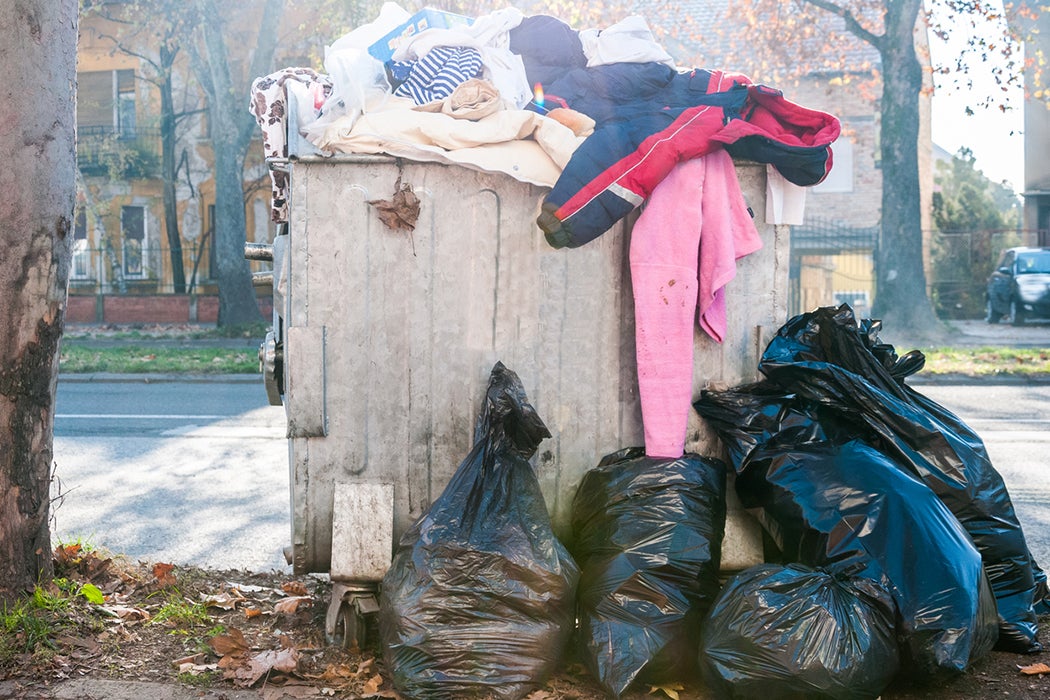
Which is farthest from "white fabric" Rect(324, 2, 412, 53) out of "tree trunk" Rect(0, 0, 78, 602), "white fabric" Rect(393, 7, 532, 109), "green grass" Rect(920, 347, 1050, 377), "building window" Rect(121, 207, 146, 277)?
"building window" Rect(121, 207, 146, 277)

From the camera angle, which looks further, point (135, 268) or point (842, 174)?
point (135, 268)

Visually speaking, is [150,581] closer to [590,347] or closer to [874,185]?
[590,347]

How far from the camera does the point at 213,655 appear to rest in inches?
119

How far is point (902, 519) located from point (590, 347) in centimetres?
110

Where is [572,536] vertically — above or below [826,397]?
below

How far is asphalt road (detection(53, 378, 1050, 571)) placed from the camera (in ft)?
15.6

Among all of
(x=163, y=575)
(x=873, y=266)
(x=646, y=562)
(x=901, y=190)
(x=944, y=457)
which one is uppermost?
(x=901, y=190)

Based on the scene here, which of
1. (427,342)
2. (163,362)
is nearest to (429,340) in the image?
(427,342)

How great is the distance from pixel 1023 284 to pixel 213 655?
65.8ft

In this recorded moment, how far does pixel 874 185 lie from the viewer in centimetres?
2595

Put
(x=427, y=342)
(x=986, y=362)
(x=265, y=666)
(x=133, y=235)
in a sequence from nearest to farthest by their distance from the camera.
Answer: (x=265, y=666) < (x=427, y=342) < (x=986, y=362) < (x=133, y=235)

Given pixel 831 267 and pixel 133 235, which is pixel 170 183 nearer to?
pixel 133 235

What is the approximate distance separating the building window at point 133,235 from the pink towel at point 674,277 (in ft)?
86.0

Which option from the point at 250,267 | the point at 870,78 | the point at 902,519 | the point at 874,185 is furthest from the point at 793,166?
the point at 874,185
